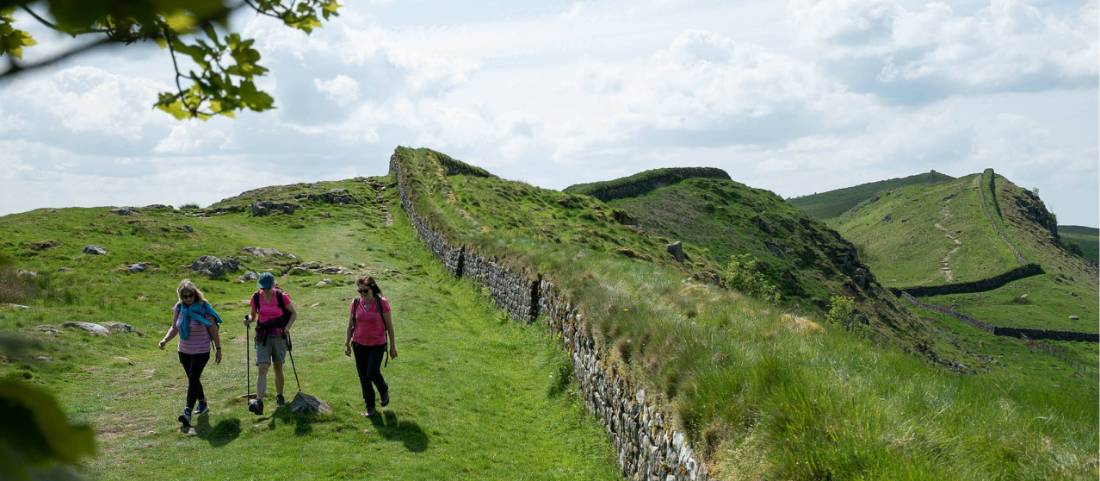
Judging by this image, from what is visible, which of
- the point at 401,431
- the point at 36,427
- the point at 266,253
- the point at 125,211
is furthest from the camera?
the point at 125,211

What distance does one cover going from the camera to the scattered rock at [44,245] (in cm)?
2819

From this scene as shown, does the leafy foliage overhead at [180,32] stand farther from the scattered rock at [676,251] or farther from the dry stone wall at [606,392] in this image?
the scattered rock at [676,251]

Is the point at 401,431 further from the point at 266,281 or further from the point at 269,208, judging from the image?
the point at 269,208

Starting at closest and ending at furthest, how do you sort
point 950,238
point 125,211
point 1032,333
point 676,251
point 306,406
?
1. point 306,406
2. point 125,211
3. point 676,251
4. point 1032,333
5. point 950,238

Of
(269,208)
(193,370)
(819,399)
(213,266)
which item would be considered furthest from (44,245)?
(819,399)

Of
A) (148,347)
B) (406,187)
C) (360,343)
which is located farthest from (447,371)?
(406,187)

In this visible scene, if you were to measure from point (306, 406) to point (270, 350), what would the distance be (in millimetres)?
1108

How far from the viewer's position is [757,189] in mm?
124375

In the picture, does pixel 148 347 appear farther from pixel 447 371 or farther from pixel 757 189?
pixel 757 189

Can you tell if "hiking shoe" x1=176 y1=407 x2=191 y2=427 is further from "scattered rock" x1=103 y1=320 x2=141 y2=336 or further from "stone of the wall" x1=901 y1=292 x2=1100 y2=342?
"stone of the wall" x1=901 y1=292 x2=1100 y2=342

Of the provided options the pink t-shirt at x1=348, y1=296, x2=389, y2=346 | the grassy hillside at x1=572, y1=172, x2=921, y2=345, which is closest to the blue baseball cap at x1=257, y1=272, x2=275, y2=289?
the pink t-shirt at x1=348, y1=296, x2=389, y2=346

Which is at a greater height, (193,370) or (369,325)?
(369,325)

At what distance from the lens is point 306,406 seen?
1123cm

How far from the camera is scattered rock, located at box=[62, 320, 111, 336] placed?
53.4 feet
